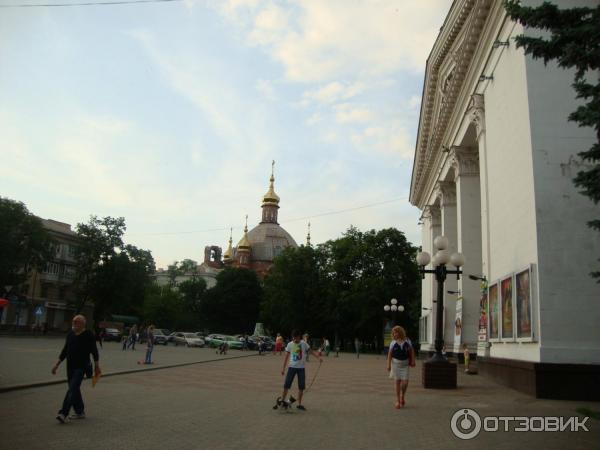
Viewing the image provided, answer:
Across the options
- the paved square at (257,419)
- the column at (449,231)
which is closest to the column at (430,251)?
the column at (449,231)

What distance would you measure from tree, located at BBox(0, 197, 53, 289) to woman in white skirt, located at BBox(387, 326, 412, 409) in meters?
48.6

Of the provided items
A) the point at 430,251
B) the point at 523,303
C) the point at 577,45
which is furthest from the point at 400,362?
the point at 430,251

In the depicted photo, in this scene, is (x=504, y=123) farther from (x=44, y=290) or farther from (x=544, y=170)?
(x=44, y=290)

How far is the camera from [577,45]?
714 centimetres

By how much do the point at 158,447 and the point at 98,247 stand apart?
199 feet

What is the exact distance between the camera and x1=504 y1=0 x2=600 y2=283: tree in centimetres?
706

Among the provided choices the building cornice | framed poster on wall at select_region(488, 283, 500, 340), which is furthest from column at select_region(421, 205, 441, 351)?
framed poster on wall at select_region(488, 283, 500, 340)

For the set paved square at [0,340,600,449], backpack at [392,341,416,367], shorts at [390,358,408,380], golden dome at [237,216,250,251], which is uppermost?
golden dome at [237,216,250,251]

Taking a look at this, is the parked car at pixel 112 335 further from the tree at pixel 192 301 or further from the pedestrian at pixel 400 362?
the pedestrian at pixel 400 362

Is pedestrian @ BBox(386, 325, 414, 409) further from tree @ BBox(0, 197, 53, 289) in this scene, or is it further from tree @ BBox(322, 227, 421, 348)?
tree @ BBox(0, 197, 53, 289)

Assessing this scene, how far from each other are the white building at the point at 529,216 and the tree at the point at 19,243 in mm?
44732

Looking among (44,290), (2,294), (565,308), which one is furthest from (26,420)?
(44,290)
